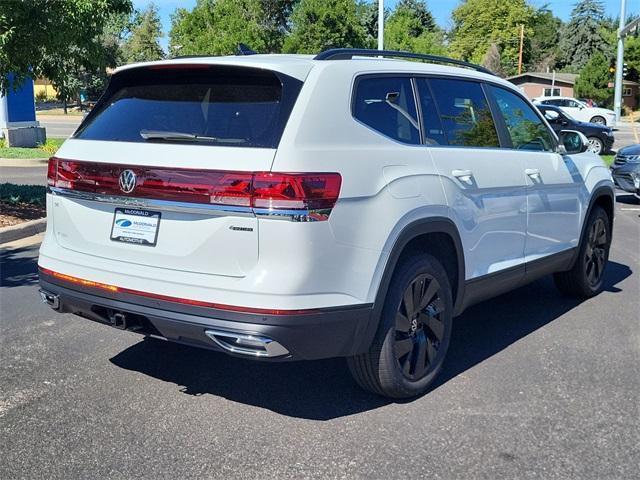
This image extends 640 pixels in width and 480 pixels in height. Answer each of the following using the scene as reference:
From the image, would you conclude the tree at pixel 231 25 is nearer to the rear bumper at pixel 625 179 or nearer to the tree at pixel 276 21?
the tree at pixel 276 21

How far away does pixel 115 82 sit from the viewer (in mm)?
4141

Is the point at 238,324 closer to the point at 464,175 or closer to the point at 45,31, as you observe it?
the point at 464,175

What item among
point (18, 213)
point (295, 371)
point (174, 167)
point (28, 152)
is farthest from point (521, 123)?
point (28, 152)

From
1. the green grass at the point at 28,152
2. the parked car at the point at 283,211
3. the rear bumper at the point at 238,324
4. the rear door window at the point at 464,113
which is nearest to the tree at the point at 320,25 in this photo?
the green grass at the point at 28,152

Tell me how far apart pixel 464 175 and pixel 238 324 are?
178 cm

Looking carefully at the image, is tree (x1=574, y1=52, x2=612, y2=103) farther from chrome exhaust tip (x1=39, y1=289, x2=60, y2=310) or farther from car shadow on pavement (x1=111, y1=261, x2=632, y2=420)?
chrome exhaust tip (x1=39, y1=289, x2=60, y2=310)

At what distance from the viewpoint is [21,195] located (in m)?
10.6

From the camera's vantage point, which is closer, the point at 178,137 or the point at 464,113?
the point at 178,137

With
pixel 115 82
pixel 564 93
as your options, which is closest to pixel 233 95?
pixel 115 82

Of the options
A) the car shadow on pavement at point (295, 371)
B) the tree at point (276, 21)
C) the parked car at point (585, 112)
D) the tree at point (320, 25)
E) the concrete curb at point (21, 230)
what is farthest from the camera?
the tree at point (276, 21)

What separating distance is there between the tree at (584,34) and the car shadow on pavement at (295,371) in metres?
85.5

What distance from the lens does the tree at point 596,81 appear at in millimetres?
59406

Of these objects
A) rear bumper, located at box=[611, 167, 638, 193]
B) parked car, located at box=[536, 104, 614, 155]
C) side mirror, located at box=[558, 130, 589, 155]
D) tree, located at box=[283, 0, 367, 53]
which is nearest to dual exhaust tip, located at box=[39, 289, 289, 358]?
side mirror, located at box=[558, 130, 589, 155]

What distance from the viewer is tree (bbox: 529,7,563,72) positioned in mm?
98938
